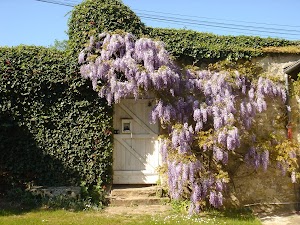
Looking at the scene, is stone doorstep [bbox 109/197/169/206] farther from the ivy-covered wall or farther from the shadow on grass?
the shadow on grass

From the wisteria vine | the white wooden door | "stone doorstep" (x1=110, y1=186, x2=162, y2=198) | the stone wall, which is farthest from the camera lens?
the white wooden door

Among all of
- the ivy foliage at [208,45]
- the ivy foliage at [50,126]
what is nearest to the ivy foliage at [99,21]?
the ivy foliage at [208,45]

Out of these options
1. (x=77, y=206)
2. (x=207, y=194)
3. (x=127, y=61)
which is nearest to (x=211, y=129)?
(x=207, y=194)

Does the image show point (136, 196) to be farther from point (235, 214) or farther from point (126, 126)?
point (235, 214)

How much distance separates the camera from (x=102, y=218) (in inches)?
240


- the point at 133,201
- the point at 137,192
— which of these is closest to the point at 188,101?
the point at 137,192

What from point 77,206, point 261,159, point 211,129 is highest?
point 211,129

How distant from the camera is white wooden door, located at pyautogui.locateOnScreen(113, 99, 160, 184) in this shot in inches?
301

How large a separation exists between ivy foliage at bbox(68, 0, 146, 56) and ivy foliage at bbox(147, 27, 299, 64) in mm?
489

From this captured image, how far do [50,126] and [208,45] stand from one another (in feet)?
13.0

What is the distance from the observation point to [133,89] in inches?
271

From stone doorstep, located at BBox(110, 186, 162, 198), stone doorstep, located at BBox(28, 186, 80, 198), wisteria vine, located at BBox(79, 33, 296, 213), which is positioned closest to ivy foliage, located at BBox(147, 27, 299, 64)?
wisteria vine, located at BBox(79, 33, 296, 213)

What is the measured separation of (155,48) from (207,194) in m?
3.10

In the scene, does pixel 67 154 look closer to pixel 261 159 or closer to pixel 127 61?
pixel 127 61
